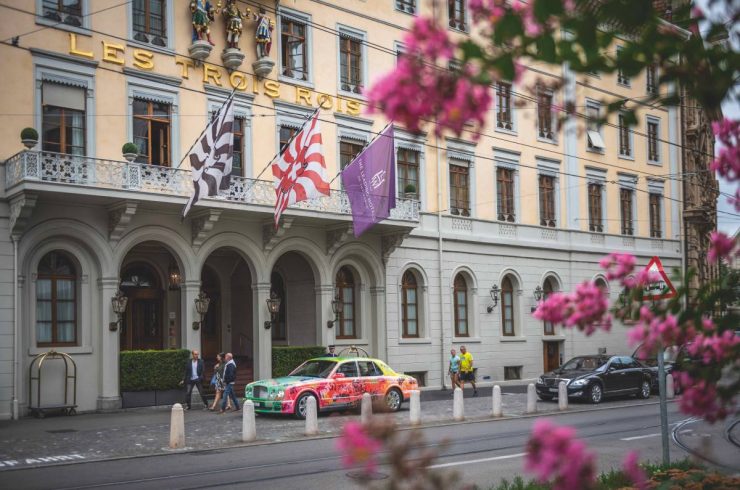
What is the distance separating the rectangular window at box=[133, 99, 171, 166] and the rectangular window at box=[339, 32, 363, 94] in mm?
7592

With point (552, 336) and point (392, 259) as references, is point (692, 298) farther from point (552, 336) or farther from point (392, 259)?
point (552, 336)

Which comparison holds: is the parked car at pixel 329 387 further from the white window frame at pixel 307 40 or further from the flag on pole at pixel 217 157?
the white window frame at pixel 307 40

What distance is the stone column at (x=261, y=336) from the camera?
29109mm

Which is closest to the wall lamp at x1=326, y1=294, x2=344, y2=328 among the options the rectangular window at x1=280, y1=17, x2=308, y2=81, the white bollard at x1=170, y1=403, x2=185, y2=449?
the rectangular window at x1=280, y1=17, x2=308, y2=81

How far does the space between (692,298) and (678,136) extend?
1865 inches

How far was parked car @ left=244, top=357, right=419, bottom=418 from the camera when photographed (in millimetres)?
22750

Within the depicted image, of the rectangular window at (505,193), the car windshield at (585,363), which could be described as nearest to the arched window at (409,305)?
the rectangular window at (505,193)

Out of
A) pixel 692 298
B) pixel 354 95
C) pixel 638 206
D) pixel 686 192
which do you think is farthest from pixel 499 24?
pixel 686 192

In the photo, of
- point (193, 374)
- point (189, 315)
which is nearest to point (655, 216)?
point (189, 315)

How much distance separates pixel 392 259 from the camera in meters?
33.3

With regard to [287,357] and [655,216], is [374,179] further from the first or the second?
[655,216]

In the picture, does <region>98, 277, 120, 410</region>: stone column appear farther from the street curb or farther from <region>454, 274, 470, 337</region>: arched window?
<region>454, 274, 470, 337</region>: arched window

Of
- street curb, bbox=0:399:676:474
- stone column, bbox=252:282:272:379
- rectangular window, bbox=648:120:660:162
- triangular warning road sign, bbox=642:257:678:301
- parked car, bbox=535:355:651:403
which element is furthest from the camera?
rectangular window, bbox=648:120:660:162

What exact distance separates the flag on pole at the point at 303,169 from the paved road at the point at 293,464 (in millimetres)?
7666
